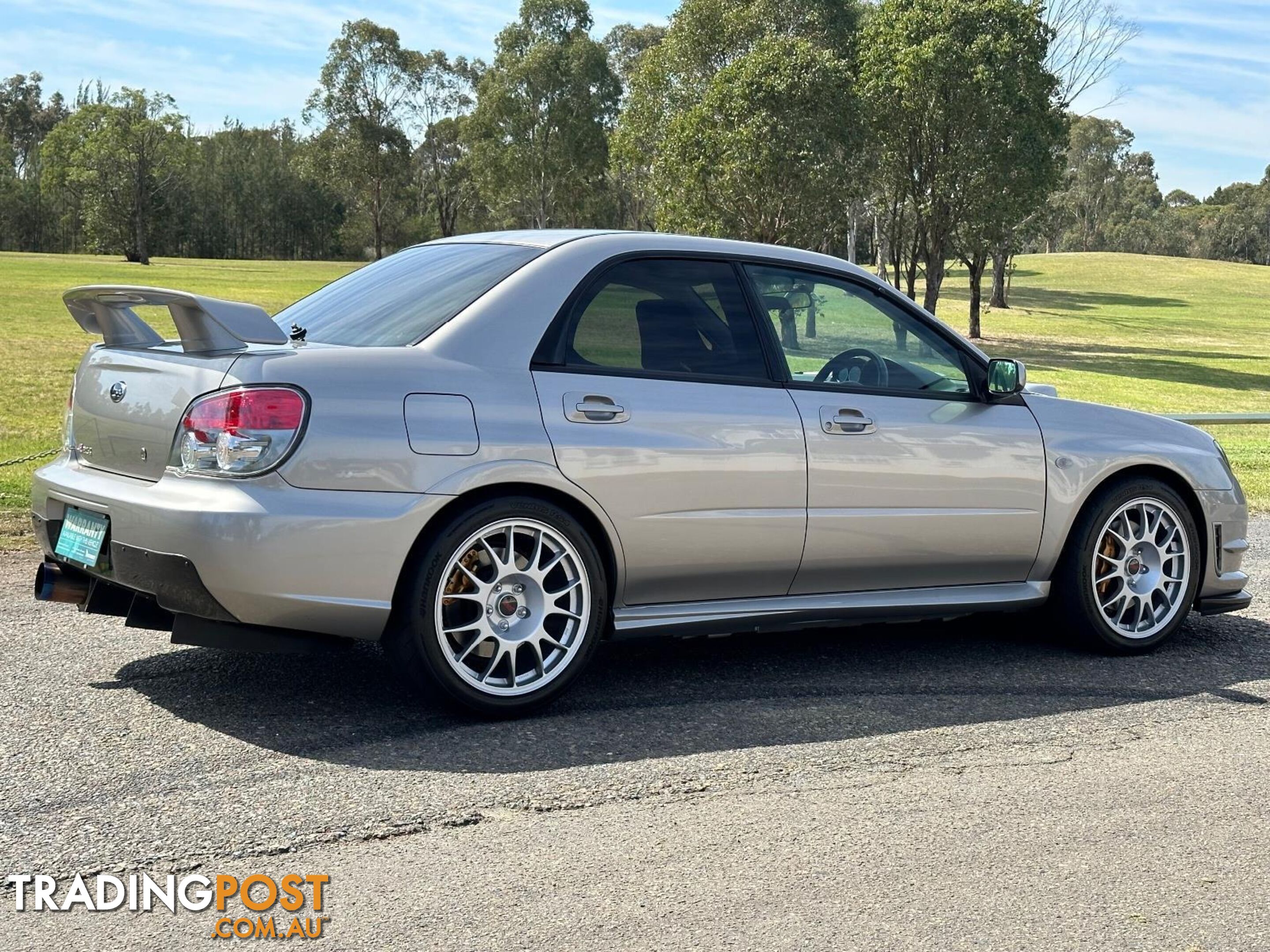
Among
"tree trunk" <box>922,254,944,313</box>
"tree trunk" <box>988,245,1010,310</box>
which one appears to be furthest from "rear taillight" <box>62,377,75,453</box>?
"tree trunk" <box>988,245,1010,310</box>

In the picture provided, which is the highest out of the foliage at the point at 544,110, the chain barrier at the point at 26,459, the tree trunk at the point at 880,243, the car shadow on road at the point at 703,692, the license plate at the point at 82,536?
the foliage at the point at 544,110

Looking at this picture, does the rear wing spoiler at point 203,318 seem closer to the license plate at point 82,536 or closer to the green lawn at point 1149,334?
the license plate at point 82,536

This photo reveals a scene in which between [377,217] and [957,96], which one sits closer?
[957,96]

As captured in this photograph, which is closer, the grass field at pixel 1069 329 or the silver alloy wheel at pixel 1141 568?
the silver alloy wheel at pixel 1141 568

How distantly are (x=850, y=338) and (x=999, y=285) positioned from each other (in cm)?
6196

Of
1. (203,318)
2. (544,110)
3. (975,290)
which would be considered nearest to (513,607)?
(203,318)

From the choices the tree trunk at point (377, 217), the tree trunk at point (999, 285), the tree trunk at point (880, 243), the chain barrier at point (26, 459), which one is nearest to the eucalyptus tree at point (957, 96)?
the tree trunk at point (880, 243)

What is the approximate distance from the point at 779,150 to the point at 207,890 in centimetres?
3619

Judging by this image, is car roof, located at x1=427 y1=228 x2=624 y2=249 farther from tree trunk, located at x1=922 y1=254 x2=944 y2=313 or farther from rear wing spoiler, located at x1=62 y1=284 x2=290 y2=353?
tree trunk, located at x1=922 y1=254 x2=944 y2=313

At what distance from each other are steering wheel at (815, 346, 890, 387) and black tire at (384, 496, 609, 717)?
128 centimetres

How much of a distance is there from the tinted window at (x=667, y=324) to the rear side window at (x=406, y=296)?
0.32m

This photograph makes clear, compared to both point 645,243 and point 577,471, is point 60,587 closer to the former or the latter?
point 577,471

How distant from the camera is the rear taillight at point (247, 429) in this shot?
4.32 m

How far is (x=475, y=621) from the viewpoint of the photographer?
15.2ft
